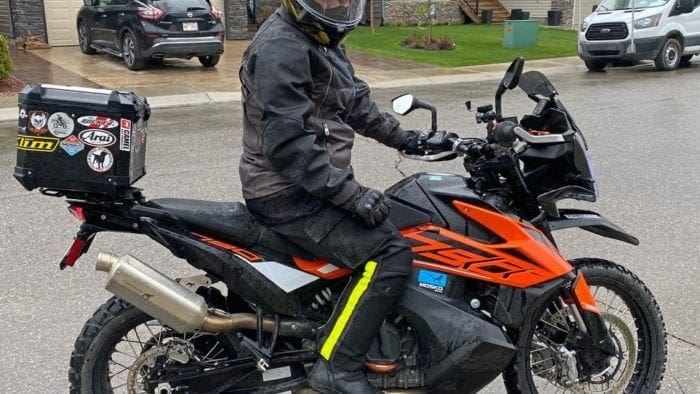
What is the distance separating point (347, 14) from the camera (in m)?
2.68

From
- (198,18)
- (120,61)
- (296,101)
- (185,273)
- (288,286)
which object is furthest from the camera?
(120,61)

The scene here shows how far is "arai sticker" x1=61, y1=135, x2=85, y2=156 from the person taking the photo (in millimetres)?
2637

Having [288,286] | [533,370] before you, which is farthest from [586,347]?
[288,286]

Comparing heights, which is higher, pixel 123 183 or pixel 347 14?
pixel 347 14

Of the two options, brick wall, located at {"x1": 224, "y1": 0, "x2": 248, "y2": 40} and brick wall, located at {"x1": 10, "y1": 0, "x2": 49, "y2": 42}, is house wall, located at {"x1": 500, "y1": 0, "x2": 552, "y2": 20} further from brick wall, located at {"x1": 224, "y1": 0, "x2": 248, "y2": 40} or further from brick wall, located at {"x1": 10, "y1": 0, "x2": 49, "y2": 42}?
brick wall, located at {"x1": 10, "y1": 0, "x2": 49, "y2": 42}

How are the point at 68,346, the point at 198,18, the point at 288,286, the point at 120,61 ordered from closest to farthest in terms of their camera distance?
the point at 288,286, the point at 68,346, the point at 198,18, the point at 120,61

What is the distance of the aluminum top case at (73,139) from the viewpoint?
2.63 meters

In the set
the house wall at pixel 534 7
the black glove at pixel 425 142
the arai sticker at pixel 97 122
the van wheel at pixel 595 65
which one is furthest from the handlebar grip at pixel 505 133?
the house wall at pixel 534 7

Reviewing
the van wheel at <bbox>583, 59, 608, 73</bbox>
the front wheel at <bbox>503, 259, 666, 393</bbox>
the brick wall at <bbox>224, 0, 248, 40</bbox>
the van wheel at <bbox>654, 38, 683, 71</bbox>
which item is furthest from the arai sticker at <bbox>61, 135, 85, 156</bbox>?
the brick wall at <bbox>224, 0, 248, 40</bbox>

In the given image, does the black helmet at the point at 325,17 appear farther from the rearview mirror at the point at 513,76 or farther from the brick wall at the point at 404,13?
the brick wall at the point at 404,13

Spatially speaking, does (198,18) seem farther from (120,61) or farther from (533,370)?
(533,370)

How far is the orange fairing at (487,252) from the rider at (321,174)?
129mm

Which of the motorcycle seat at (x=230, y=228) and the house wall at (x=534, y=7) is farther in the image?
the house wall at (x=534, y=7)

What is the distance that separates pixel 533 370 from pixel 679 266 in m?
2.47
